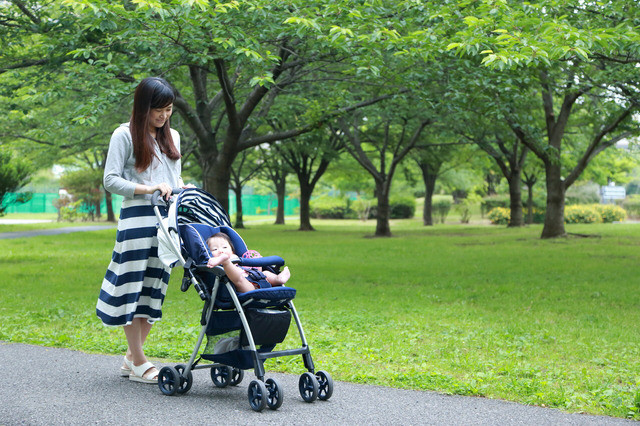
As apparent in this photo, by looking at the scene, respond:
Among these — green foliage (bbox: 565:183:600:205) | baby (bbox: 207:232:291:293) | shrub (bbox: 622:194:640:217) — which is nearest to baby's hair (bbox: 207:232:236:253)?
baby (bbox: 207:232:291:293)

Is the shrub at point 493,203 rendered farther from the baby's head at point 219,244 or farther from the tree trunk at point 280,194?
the baby's head at point 219,244

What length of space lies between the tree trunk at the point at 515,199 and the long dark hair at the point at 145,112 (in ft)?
84.6

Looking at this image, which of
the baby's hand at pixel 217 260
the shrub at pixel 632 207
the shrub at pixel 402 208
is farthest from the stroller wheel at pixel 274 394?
the shrub at pixel 402 208

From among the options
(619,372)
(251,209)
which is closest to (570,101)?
(619,372)

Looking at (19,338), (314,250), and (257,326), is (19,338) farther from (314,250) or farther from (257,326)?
(314,250)

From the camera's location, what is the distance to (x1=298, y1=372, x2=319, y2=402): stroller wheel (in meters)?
4.33

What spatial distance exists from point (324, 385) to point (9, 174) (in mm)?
12933

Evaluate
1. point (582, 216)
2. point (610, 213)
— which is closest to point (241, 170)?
point (582, 216)

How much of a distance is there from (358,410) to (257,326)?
0.84 metres

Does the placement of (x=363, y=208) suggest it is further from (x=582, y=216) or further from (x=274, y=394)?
(x=274, y=394)

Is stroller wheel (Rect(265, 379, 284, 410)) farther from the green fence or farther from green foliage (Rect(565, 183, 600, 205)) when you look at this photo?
the green fence

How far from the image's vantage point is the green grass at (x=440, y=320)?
5.08 meters

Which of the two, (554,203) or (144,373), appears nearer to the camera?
(144,373)

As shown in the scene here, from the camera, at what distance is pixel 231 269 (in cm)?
427
